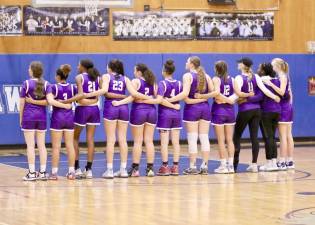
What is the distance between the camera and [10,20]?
21.6 meters

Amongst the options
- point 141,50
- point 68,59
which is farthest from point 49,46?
point 141,50

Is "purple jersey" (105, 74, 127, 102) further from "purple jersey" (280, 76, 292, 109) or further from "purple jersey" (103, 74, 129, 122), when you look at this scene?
"purple jersey" (280, 76, 292, 109)

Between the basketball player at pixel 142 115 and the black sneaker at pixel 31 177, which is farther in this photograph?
the basketball player at pixel 142 115

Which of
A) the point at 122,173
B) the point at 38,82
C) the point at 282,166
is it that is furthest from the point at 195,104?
the point at 38,82

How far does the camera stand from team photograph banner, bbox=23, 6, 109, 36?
860 inches

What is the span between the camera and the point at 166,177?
16203mm

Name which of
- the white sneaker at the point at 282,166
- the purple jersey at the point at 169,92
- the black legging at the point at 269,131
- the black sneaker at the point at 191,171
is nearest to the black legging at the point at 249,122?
the black legging at the point at 269,131

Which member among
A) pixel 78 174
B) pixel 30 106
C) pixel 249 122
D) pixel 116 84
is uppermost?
pixel 116 84

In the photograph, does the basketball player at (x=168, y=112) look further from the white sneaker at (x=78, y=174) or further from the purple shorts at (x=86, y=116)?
the white sneaker at (x=78, y=174)

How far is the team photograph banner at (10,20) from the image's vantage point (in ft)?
70.7

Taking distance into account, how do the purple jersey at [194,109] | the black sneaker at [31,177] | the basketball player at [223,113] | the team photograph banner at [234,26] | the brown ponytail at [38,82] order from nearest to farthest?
1. the brown ponytail at [38,82]
2. the black sneaker at [31,177]
3. the purple jersey at [194,109]
4. the basketball player at [223,113]
5. the team photograph banner at [234,26]

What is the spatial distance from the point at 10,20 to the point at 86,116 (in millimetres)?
6525

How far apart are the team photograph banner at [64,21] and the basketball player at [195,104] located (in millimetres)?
6401

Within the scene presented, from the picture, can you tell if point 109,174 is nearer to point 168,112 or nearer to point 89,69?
point 168,112
